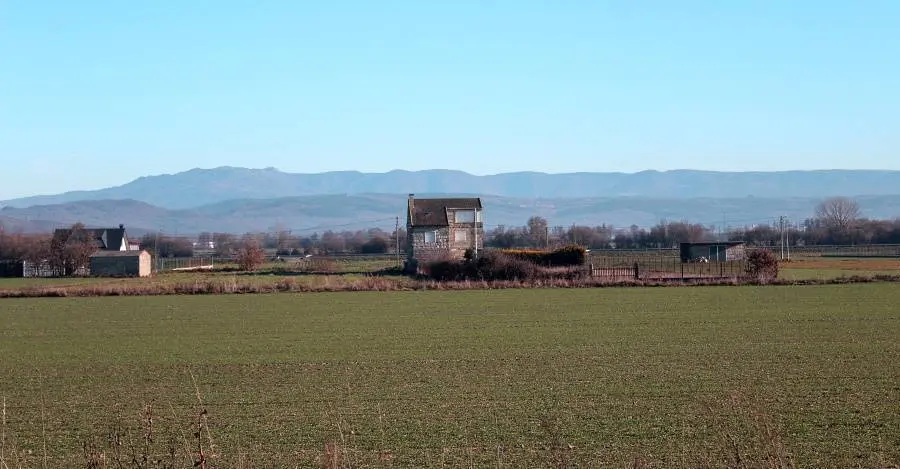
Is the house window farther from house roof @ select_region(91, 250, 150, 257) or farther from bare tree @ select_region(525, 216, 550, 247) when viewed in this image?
bare tree @ select_region(525, 216, 550, 247)

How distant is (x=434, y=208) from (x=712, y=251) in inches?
893

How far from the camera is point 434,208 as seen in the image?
268 ft

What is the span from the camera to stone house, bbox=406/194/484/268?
79.7 meters

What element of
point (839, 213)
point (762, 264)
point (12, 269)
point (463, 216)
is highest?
point (839, 213)

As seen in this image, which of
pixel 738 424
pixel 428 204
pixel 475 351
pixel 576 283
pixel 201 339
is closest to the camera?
pixel 738 424

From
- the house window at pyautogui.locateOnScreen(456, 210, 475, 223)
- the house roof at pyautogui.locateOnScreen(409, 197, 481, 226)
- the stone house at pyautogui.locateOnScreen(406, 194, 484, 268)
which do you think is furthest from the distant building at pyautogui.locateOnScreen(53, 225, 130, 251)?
the house window at pyautogui.locateOnScreen(456, 210, 475, 223)

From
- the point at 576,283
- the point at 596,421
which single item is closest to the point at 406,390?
the point at 596,421

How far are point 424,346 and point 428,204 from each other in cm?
5936

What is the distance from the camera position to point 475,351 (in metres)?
21.8

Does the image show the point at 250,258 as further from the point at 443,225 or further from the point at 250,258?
the point at 443,225

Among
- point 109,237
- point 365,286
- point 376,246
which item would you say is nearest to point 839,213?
point 376,246

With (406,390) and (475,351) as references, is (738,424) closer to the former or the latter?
(406,390)

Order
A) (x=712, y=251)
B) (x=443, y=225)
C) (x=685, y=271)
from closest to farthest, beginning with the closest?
(x=685, y=271), (x=443, y=225), (x=712, y=251)

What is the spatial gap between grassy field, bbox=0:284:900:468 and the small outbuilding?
49019mm
